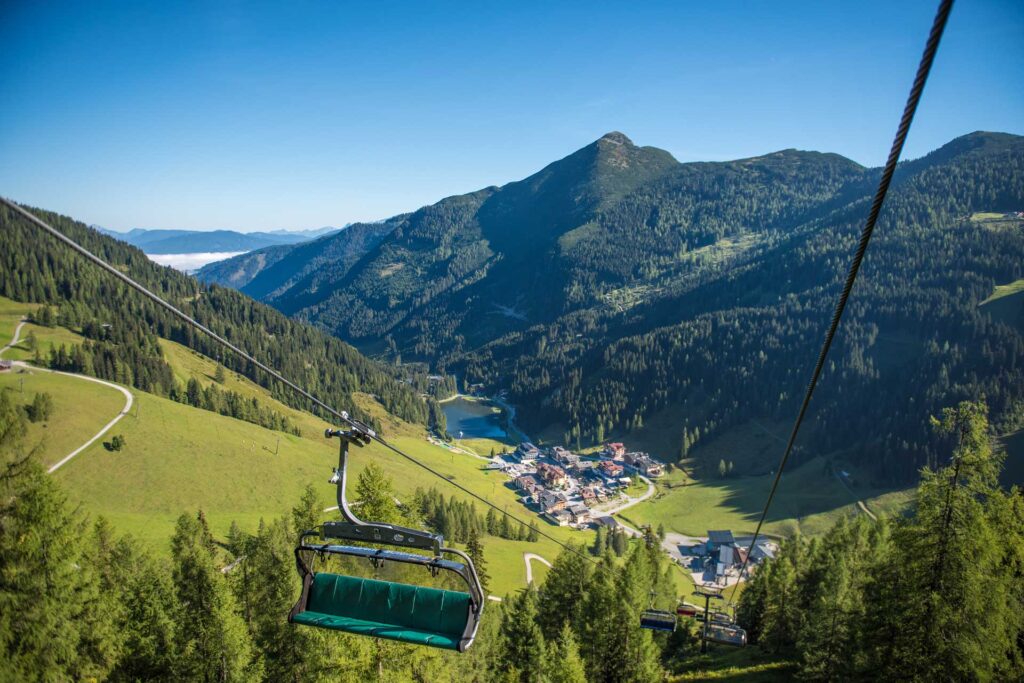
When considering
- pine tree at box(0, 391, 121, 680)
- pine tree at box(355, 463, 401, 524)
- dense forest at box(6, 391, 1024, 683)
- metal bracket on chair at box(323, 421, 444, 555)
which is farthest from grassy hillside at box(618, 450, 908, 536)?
metal bracket on chair at box(323, 421, 444, 555)

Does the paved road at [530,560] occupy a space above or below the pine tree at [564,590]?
below

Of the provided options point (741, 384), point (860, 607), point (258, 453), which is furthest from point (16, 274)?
point (741, 384)

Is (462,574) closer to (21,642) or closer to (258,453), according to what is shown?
(21,642)

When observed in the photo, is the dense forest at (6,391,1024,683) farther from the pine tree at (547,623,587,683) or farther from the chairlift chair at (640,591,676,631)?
the chairlift chair at (640,591,676,631)

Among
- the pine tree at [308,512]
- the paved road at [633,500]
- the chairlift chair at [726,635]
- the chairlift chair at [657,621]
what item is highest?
the pine tree at [308,512]

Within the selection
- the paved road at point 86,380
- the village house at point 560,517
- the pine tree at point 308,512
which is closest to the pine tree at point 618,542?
the village house at point 560,517

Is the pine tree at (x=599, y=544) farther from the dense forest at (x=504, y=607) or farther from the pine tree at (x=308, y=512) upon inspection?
the pine tree at (x=308, y=512)
